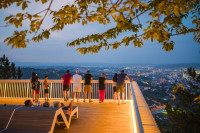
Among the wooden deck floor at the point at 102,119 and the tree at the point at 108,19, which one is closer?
the tree at the point at 108,19

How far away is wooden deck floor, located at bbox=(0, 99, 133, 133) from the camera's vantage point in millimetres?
6105

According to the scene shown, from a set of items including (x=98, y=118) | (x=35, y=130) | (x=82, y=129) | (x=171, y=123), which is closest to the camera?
(x=35, y=130)

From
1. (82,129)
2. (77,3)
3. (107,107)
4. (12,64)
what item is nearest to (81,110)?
(107,107)

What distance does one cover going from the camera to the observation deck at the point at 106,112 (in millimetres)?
3509

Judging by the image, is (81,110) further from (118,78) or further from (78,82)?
(118,78)

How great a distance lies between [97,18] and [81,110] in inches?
251

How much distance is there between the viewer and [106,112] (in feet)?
27.3

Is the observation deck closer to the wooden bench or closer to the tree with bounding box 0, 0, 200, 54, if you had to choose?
the wooden bench

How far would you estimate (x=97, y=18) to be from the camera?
3258 millimetres

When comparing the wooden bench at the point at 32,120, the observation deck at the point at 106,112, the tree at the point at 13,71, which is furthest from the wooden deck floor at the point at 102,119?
the tree at the point at 13,71

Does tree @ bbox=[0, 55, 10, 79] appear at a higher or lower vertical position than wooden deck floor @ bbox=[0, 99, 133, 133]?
higher

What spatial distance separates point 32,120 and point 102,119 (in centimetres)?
320

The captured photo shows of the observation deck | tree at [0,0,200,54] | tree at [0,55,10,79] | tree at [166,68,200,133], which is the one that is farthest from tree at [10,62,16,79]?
tree at [166,68,200,133]

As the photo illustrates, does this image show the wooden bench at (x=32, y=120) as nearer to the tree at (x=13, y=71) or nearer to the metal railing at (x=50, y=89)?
the metal railing at (x=50, y=89)
